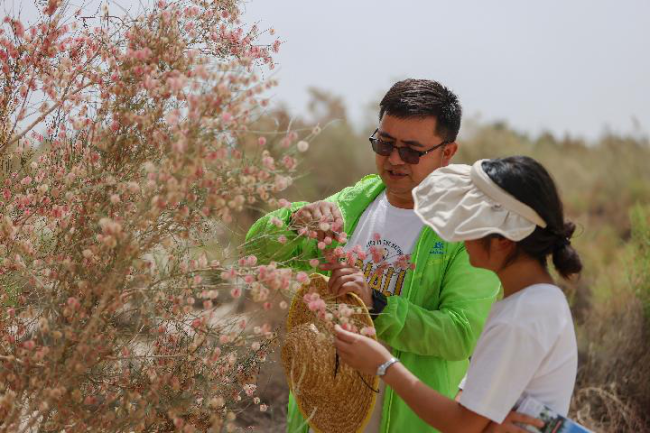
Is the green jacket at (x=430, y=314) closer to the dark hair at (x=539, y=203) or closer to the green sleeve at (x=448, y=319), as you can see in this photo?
the green sleeve at (x=448, y=319)

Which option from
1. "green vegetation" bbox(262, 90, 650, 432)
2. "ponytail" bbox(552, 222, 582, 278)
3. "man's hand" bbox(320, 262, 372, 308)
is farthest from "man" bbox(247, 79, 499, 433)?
"ponytail" bbox(552, 222, 582, 278)

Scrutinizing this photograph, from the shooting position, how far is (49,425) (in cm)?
222

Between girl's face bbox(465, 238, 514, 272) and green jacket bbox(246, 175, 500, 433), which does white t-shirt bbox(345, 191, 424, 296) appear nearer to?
green jacket bbox(246, 175, 500, 433)

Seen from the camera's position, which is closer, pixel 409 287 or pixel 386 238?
pixel 409 287

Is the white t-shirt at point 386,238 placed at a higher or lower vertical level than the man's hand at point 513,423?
higher

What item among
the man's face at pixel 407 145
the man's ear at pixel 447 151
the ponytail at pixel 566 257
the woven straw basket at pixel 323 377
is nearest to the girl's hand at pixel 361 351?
the woven straw basket at pixel 323 377

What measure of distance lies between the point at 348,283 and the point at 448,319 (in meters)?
0.38

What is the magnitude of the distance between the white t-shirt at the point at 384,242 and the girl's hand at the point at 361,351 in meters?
0.44

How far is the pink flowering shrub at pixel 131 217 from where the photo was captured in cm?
207

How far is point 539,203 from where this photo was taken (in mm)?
1976

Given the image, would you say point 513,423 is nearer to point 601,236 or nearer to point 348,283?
point 348,283

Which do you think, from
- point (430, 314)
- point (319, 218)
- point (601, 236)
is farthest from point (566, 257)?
point (601, 236)

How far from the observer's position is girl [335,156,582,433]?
1879 mm

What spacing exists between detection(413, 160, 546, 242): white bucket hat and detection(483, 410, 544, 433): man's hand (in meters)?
0.45
